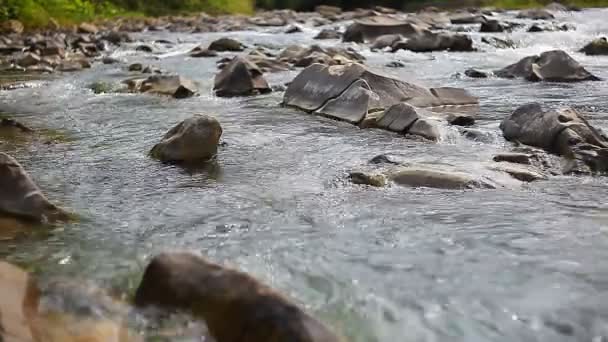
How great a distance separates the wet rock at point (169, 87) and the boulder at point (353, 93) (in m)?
1.58

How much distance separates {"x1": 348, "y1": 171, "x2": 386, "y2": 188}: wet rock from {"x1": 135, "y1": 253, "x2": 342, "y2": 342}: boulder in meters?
1.86

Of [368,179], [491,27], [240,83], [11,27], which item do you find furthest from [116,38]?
[368,179]

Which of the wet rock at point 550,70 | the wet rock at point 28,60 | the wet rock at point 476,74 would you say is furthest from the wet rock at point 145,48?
the wet rock at point 550,70

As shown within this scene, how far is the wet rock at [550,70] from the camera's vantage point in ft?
28.3

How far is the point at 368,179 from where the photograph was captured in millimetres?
4293

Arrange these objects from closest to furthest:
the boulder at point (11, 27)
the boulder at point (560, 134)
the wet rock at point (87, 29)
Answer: the boulder at point (560, 134) → the boulder at point (11, 27) → the wet rock at point (87, 29)

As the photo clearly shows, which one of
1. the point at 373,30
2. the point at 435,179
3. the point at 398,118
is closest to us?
the point at 435,179

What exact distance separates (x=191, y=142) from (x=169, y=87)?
3.91m

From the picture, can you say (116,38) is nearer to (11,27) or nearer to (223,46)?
(11,27)

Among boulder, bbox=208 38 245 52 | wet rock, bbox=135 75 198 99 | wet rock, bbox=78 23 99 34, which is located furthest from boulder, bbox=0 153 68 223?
wet rock, bbox=78 23 99 34

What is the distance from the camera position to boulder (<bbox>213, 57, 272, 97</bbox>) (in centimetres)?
838

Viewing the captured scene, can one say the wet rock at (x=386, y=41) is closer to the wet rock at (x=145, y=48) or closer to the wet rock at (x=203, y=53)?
the wet rock at (x=203, y=53)

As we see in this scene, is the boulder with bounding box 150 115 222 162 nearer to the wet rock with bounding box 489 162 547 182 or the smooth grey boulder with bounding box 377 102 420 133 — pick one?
the smooth grey boulder with bounding box 377 102 420 133

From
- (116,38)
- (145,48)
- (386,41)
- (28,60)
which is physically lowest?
(116,38)
